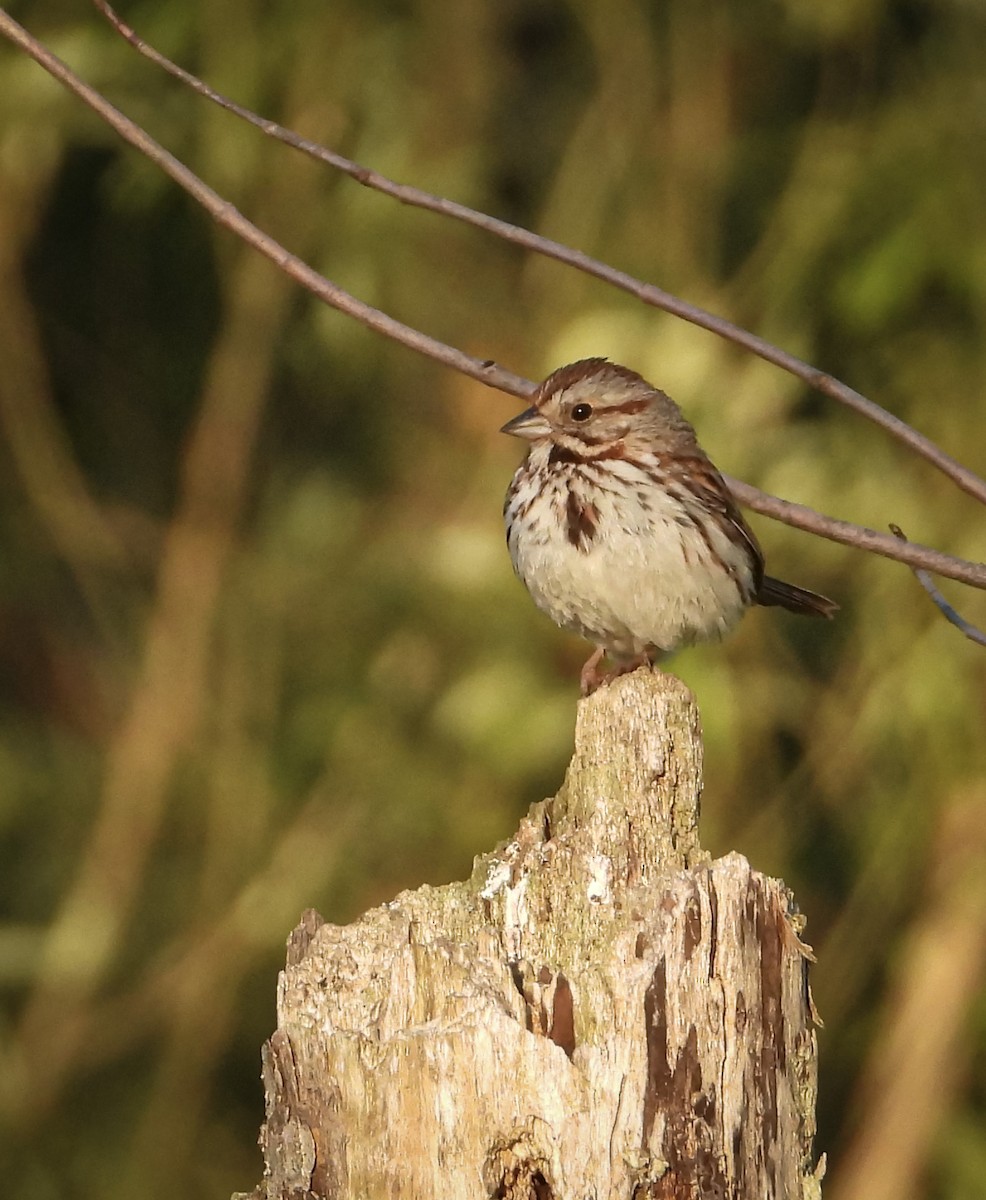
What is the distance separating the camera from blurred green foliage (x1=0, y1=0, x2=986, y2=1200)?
5582mm

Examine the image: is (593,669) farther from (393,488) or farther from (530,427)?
(393,488)

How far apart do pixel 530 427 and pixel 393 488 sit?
7.57 ft

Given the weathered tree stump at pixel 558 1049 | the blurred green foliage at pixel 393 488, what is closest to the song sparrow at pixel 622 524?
the weathered tree stump at pixel 558 1049

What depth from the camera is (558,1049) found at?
2.24m

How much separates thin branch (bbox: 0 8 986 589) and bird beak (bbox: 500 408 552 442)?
1.44 metres

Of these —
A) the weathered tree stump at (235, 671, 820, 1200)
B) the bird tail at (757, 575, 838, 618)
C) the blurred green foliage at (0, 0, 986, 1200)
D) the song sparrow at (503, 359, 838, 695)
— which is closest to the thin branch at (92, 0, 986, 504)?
the weathered tree stump at (235, 671, 820, 1200)

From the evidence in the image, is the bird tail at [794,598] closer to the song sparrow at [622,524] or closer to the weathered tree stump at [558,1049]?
the song sparrow at [622,524]

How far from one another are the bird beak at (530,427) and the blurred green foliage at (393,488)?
1.34 metres

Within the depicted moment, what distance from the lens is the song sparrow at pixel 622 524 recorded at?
3.67m

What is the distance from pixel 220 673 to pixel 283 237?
4.61 feet

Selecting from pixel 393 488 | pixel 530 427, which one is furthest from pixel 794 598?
pixel 393 488

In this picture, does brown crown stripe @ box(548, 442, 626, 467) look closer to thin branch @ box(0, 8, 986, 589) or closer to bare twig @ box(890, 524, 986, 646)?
bare twig @ box(890, 524, 986, 646)

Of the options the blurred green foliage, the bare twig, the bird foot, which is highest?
the blurred green foliage

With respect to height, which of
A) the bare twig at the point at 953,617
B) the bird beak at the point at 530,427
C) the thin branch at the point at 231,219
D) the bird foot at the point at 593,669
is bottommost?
the bare twig at the point at 953,617
